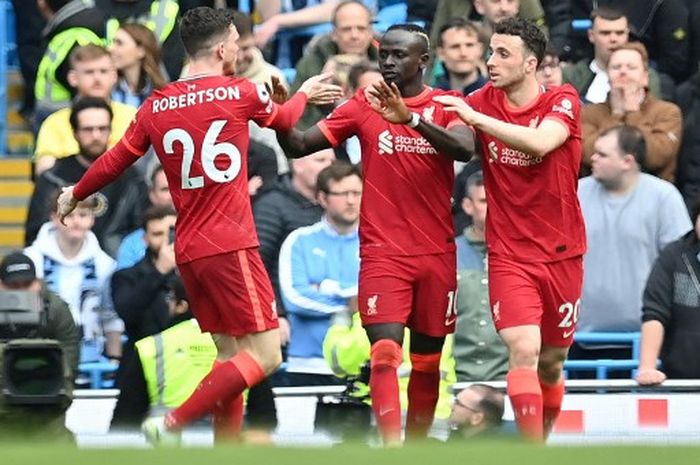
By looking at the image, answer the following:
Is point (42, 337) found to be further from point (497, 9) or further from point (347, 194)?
point (497, 9)

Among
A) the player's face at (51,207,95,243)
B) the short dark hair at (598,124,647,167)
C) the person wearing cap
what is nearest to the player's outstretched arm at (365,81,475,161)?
the person wearing cap

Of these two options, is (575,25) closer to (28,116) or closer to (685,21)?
(685,21)

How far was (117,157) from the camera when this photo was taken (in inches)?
486

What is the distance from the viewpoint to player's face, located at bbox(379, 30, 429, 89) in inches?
483

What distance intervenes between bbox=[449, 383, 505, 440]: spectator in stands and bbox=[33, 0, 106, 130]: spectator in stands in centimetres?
507

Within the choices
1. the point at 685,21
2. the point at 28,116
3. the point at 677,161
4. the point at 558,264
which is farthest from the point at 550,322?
the point at 28,116

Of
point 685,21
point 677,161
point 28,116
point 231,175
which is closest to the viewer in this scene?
point 231,175

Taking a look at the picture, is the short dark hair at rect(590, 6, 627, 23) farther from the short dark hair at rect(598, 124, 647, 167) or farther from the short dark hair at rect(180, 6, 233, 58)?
the short dark hair at rect(180, 6, 233, 58)

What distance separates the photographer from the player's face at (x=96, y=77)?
16.2 metres

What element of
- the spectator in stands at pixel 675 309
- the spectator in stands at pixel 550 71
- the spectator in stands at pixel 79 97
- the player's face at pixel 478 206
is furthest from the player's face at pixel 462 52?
the spectator in stands at pixel 675 309

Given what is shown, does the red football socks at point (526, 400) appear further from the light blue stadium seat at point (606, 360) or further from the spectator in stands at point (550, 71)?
the spectator in stands at point (550, 71)

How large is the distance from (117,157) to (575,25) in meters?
6.13

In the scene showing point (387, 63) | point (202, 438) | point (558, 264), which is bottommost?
point (202, 438)

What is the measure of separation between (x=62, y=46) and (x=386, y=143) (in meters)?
5.32
